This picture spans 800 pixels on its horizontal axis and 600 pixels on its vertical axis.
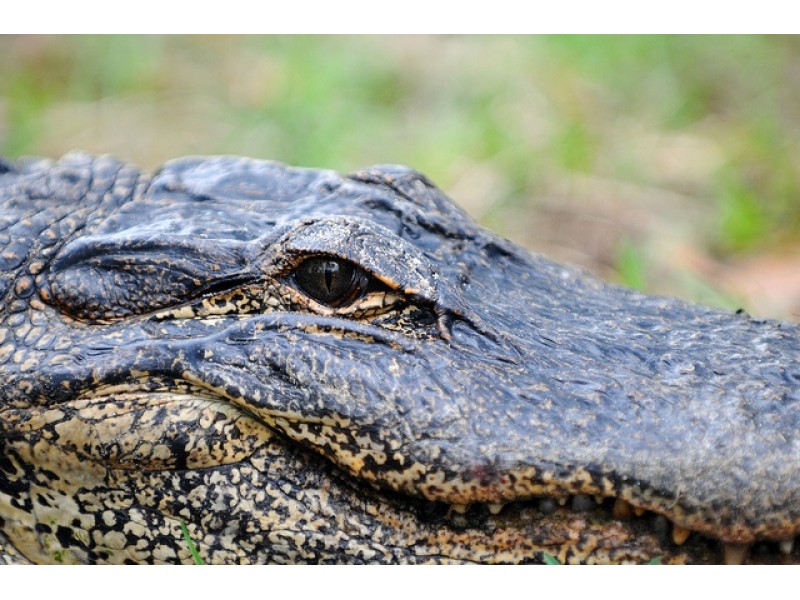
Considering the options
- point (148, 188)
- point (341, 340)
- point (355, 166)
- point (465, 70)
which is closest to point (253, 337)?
point (341, 340)

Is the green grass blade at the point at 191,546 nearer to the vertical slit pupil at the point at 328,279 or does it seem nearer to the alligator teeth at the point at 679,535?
the vertical slit pupil at the point at 328,279

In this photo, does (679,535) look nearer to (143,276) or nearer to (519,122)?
(143,276)

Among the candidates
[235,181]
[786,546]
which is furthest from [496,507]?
[235,181]

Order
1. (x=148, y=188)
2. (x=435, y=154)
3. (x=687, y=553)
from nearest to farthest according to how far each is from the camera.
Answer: (x=687, y=553) → (x=148, y=188) → (x=435, y=154)

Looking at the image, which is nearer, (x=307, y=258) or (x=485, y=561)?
(x=485, y=561)

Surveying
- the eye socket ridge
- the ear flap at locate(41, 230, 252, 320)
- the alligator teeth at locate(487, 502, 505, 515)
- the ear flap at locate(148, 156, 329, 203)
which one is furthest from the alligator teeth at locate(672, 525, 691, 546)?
the ear flap at locate(148, 156, 329, 203)

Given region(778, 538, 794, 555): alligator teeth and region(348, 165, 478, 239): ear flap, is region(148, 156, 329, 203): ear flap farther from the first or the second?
region(778, 538, 794, 555): alligator teeth

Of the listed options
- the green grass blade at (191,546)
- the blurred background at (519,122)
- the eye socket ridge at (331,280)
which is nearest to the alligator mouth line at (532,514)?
the green grass blade at (191,546)
